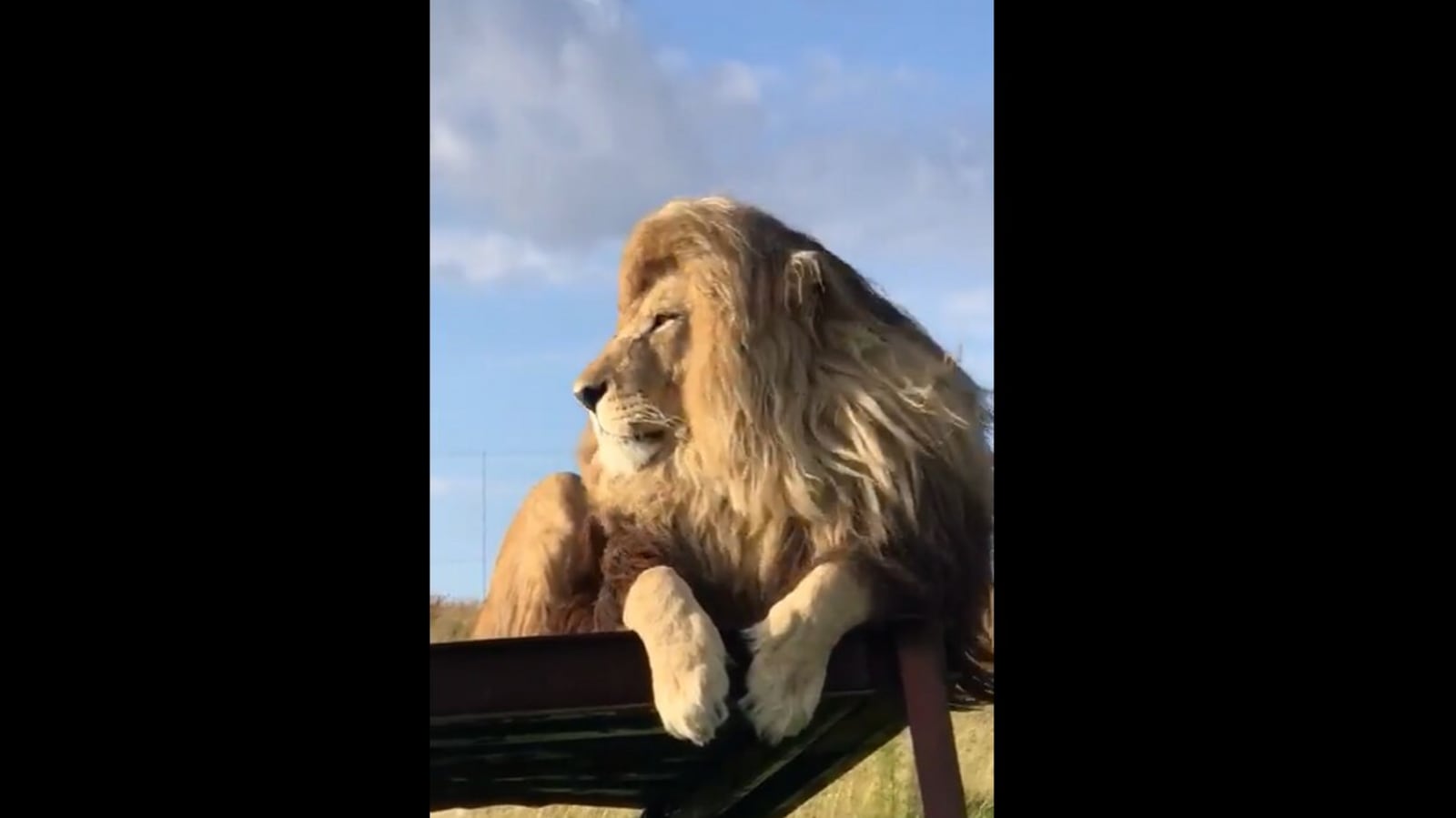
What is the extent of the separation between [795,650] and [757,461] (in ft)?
0.92

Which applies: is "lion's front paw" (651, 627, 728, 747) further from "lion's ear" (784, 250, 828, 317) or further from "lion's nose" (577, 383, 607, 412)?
"lion's ear" (784, 250, 828, 317)

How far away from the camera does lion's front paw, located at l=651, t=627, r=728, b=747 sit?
86.9 inches

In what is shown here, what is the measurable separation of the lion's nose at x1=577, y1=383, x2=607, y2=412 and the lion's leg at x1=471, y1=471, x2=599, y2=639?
11cm

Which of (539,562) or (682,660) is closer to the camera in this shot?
(682,660)

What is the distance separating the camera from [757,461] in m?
2.31

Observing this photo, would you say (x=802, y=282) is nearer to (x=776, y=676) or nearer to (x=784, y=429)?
(x=784, y=429)

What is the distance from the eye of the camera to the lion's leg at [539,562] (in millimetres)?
2318

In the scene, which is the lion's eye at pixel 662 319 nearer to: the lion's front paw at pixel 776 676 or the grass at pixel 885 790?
the lion's front paw at pixel 776 676

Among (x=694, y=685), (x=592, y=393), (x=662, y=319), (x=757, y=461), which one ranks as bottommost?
(x=694, y=685)

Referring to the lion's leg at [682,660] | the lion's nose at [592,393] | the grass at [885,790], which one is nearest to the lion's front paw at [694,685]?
the lion's leg at [682,660]

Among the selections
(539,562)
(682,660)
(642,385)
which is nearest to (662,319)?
(642,385)
